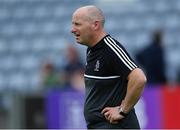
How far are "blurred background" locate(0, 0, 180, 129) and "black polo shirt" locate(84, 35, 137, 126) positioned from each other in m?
5.17

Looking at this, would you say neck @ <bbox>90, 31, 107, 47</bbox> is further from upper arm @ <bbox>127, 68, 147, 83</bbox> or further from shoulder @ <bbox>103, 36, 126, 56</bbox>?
upper arm @ <bbox>127, 68, 147, 83</bbox>

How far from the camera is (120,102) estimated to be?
5793 mm

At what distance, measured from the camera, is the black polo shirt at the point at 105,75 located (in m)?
5.67

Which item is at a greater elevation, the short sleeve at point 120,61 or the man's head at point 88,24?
the man's head at point 88,24

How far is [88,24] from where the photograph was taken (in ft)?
18.9

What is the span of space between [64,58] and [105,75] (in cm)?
1055

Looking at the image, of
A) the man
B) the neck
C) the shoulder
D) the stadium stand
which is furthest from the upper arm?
the stadium stand

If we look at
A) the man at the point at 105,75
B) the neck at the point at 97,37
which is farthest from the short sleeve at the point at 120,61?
the neck at the point at 97,37

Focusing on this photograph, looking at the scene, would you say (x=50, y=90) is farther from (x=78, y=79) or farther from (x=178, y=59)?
(x=178, y=59)

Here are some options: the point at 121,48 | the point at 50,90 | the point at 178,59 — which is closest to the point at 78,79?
the point at 50,90

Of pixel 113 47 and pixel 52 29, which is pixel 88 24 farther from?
pixel 52 29

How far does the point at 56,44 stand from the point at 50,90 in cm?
529

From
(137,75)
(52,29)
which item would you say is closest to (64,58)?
(52,29)

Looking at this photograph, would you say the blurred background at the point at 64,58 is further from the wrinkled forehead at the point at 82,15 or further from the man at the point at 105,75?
the wrinkled forehead at the point at 82,15
